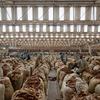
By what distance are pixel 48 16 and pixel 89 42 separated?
17.1 feet

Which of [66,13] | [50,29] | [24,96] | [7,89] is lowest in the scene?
[7,89]

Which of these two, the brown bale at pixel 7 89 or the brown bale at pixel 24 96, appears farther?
the brown bale at pixel 7 89

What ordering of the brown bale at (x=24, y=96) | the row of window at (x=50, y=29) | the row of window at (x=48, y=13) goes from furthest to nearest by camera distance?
1. the row of window at (x=50, y=29)
2. the row of window at (x=48, y=13)
3. the brown bale at (x=24, y=96)

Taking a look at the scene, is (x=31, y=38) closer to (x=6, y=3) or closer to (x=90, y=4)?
(x=6, y=3)

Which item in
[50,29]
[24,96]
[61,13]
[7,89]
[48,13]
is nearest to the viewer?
[24,96]

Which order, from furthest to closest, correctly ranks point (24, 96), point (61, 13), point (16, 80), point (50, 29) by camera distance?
point (50, 29) → point (61, 13) → point (16, 80) → point (24, 96)

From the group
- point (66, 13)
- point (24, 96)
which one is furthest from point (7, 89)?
point (66, 13)

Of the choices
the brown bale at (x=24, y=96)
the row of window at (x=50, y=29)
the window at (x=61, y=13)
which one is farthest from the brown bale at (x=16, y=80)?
the row of window at (x=50, y=29)

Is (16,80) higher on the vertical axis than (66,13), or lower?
lower

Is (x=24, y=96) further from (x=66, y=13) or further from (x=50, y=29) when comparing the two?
(x=50, y=29)

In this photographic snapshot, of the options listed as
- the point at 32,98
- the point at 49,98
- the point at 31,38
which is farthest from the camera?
the point at 31,38

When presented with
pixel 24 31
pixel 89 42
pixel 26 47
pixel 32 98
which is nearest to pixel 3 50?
pixel 26 47

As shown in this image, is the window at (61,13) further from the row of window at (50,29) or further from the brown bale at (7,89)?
the brown bale at (7,89)

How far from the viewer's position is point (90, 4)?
24.8 meters
